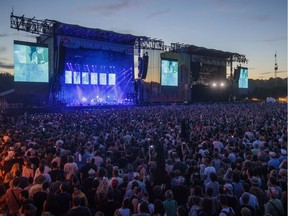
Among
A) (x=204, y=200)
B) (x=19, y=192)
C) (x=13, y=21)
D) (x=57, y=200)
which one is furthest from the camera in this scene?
(x=13, y=21)

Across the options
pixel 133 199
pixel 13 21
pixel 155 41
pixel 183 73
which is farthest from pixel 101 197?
pixel 183 73

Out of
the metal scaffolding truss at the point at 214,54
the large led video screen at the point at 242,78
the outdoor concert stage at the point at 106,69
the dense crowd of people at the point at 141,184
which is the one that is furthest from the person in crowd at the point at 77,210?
the large led video screen at the point at 242,78

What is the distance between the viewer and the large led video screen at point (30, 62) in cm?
2884

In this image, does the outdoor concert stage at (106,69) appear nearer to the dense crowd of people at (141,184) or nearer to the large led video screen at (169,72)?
the large led video screen at (169,72)

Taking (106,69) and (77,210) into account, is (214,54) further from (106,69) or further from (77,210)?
(77,210)

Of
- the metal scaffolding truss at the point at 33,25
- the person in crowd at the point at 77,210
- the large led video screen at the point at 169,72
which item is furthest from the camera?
the large led video screen at the point at 169,72

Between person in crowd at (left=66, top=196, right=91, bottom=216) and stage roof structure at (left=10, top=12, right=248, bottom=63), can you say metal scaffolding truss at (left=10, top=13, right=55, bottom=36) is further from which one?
person in crowd at (left=66, top=196, right=91, bottom=216)

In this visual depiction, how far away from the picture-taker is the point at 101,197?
4996 mm

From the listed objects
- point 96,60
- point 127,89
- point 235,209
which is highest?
point 96,60

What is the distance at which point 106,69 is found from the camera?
40.3 metres

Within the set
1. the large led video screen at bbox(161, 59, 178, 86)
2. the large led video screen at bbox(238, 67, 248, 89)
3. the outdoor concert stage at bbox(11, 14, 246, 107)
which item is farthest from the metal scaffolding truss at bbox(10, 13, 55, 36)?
the large led video screen at bbox(238, 67, 248, 89)

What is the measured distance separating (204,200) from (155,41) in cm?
3525

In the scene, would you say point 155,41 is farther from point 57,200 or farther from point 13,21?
point 57,200

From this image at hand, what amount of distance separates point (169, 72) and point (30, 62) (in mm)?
20024
